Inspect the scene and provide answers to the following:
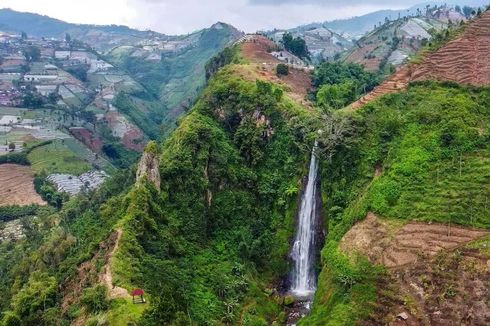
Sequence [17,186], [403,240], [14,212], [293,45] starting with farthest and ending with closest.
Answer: [293,45]
[17,186]
[14,212]
[403,240]

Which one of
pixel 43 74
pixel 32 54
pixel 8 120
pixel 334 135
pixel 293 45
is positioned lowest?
pixel 8 120

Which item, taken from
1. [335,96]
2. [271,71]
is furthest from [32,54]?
[335,96]

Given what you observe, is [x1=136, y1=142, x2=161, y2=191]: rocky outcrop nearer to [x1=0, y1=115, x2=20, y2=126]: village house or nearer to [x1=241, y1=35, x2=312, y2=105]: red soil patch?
[x1=241, y1=35, x2=312, y2=105]: red soil patch

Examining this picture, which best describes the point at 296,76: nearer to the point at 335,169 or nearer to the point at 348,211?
the point at 335,169

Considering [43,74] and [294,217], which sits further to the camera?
[43,74]

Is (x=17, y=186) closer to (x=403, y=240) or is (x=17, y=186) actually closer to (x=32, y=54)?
(x=403, y=240)

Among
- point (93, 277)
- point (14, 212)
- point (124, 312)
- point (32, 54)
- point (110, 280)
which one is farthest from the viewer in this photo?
point (32, 54)

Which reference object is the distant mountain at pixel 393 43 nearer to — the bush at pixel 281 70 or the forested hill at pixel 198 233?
the bush at pixel 281 70
